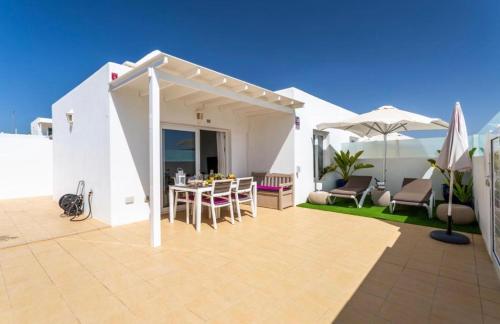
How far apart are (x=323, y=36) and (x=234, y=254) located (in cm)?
854

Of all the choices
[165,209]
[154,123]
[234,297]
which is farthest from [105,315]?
[165,209]

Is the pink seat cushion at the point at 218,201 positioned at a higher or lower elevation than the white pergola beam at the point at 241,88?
lower

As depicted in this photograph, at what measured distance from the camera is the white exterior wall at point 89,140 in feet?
18.4

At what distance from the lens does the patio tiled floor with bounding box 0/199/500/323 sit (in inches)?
91.1

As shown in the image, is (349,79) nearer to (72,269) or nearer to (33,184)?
(72,269)

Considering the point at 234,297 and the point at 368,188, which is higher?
the point at 368,188

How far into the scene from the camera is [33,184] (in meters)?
10.8

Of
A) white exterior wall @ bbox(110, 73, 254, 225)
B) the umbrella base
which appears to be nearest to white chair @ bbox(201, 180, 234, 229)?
white exterior wall @ bbox(110, 73, 254, 225)

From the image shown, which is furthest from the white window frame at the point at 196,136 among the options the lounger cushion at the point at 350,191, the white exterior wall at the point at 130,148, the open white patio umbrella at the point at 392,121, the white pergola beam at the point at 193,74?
the lounger cushion at the point at 350,191

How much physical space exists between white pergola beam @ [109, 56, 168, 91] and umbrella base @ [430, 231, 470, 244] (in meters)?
6.12

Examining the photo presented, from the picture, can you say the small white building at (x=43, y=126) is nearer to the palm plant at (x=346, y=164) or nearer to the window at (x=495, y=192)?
the palm plant at (x=346, y=164)

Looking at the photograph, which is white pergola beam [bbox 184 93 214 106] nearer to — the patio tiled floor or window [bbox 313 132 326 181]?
the patio tiled floor

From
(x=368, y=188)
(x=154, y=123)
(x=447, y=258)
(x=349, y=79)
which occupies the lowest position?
(x=447, y=258)

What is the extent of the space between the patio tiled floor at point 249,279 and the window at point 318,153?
4.64 m
